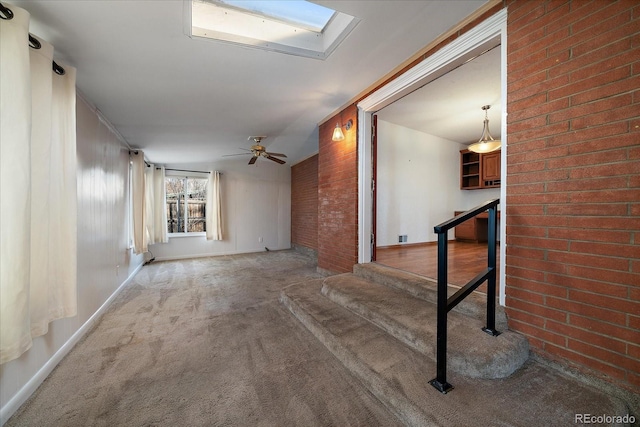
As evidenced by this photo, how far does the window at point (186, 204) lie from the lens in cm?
621

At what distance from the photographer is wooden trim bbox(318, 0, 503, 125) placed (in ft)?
5.43

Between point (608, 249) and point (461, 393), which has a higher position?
point (608, 249)

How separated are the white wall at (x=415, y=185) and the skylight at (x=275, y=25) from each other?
253cm

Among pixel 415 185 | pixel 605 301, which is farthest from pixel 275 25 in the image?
pixel 415 185

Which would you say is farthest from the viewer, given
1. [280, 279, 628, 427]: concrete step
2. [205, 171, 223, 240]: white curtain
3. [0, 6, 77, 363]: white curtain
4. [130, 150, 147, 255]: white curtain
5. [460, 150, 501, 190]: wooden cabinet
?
[205, 171, 223, 240]: white curtain

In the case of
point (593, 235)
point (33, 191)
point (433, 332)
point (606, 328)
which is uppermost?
point (33, 191)

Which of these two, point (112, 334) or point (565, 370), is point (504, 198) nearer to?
point (565, 370)

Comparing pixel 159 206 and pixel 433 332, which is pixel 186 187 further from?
pixel 433 332

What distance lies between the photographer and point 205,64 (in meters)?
2.07

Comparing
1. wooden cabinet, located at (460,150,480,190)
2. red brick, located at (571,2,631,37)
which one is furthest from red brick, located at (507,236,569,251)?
wooden cabinet, located at (460,150,480,190)

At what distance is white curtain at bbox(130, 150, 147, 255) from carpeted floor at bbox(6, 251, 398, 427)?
6.03 feet

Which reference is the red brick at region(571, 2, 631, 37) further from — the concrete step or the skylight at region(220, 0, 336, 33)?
the concrete step

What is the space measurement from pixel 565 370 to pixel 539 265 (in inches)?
22.3

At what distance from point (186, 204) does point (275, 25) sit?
5599 millimetres
